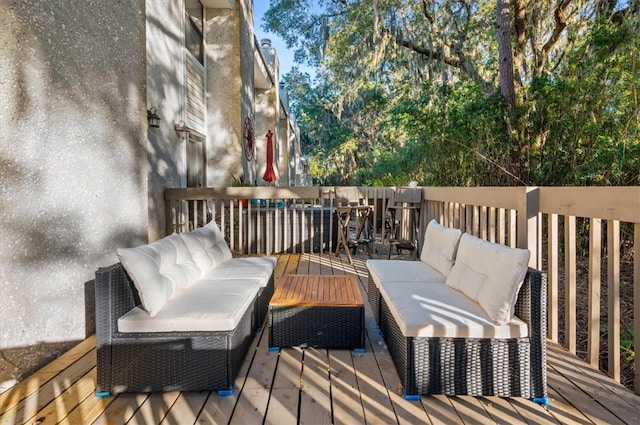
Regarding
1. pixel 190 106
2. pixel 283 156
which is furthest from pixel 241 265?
pixel 283 156

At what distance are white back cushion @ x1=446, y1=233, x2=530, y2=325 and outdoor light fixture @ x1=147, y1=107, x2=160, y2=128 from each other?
356 cm

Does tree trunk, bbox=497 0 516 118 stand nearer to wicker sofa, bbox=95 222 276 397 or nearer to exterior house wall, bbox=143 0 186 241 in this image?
exterior house wall, bbox=143 0 186 241

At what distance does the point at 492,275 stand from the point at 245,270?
73.8 inches

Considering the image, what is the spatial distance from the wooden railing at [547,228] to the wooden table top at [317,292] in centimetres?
132

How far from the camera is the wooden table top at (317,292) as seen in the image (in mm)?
2541

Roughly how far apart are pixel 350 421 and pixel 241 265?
1.82 m

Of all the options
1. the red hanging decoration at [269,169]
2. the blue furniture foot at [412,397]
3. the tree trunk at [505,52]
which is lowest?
the blue furniture foot at [412,397]

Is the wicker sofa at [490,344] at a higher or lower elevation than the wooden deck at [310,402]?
higher

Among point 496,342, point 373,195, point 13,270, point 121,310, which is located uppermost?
point 373,195

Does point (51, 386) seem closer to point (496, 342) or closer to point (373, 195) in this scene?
point (496, 342)

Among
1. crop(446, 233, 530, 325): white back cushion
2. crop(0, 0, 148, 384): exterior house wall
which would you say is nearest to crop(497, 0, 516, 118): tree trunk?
crop(446, 233, 530, 325): white back cushion

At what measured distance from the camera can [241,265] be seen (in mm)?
3348

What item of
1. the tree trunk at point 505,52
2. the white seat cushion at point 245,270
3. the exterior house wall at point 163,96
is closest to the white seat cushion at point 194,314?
the white seat cushion at point 245,270

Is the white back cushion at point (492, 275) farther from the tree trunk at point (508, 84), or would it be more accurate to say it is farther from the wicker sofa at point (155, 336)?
the tree trunk at point (508, 84)
